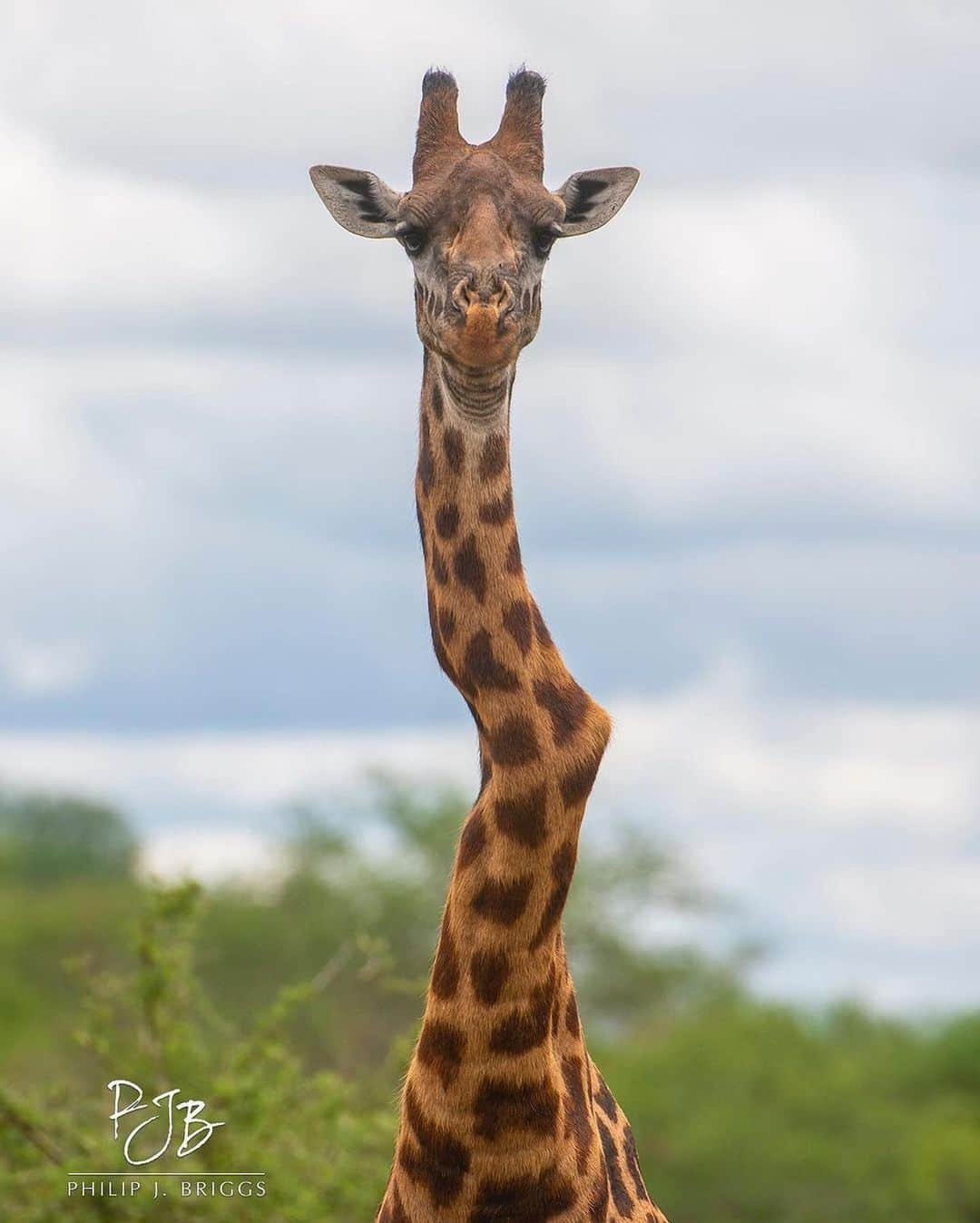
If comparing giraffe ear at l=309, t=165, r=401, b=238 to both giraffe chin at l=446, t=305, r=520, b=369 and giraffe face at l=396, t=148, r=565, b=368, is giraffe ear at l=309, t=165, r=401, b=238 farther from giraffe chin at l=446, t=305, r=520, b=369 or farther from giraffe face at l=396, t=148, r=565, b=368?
giraffe chin at l=446, t=305, r=520, b=369

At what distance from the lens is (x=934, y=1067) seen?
38.5 m

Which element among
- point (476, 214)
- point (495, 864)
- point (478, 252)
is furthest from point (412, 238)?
point (495, 864)

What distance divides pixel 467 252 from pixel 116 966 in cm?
3411

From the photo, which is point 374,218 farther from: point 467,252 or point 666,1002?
point 666,1002

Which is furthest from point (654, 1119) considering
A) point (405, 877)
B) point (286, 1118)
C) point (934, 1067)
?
point (286, 1118)

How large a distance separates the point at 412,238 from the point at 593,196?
3.63ft

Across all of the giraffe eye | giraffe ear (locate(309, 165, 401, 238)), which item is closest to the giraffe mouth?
the giraffe eye

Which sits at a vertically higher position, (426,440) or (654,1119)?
(654,1119)

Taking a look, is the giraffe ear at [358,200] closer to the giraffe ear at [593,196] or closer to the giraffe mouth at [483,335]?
the giraffe ear at [593,196]

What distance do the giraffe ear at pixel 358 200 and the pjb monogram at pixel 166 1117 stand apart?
4998mm

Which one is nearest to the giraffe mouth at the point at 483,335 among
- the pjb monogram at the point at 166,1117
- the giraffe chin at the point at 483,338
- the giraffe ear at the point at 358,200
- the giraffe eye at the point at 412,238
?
the giraffe chin at the point at 483,338

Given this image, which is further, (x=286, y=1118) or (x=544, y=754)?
(x=286, y=1118)

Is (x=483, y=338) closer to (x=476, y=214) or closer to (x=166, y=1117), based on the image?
(x=476, y=214)

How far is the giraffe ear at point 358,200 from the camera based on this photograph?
7816mm
